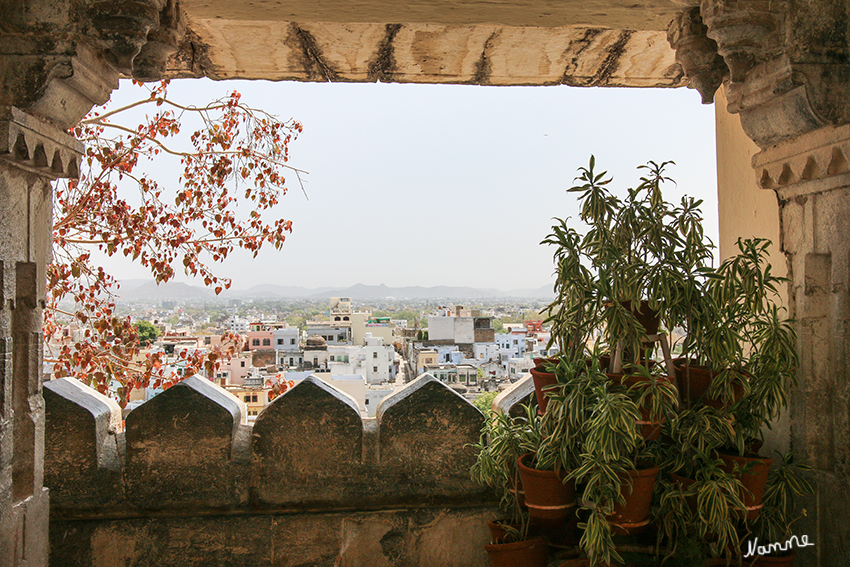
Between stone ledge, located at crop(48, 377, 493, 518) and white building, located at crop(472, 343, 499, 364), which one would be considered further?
white building, located at crop(472, 343, 499, 364)

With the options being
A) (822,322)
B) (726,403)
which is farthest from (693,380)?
(822,322)

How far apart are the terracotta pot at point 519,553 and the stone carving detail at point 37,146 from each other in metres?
1.61

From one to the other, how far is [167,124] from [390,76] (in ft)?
7.26

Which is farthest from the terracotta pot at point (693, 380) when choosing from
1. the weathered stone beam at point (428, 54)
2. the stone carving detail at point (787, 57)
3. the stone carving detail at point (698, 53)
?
the weathered stone beam at point (428, 54)

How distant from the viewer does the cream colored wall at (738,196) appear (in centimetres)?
171

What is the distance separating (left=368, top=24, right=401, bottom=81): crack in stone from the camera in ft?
6.07

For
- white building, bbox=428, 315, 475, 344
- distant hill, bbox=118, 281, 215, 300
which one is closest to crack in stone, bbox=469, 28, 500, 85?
distant hill, bbox=118, 281, 215, 300

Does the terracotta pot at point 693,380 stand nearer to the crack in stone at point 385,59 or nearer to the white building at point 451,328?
the crack in stone at point 385,59

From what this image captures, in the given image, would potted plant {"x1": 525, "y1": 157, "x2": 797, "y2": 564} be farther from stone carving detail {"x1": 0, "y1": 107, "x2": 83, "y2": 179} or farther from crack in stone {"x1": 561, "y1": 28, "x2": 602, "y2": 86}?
stone carving detail {"x1": 0, "y1": 107, "x2": 83, "y2": 179}

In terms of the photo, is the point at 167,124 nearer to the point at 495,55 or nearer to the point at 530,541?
the point at 495,55

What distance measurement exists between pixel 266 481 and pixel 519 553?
868 mm

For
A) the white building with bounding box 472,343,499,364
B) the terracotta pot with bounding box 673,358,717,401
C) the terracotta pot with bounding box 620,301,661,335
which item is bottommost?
the white building with bounding box 472,343,499,364

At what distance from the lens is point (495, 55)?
80.1 inches

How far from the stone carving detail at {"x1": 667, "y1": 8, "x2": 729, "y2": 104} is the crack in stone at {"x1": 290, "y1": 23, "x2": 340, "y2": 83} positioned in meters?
1.25
